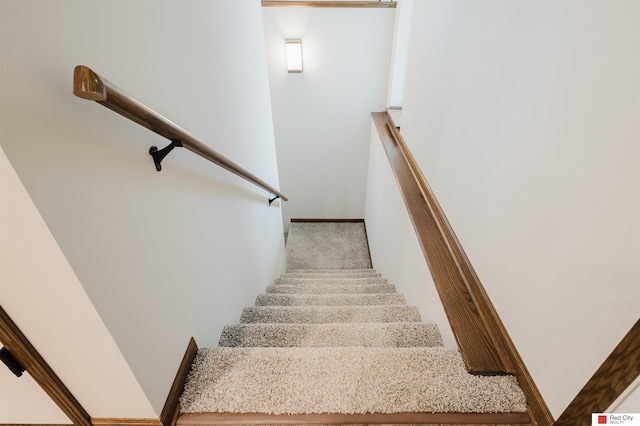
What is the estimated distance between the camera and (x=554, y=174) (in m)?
0.81

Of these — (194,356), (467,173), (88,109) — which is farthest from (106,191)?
(467,173)

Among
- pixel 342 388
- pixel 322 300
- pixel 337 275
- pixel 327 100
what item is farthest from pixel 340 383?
pixel 327 100

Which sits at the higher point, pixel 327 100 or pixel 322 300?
pixel 327 100

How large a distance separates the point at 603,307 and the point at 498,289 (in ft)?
1.50

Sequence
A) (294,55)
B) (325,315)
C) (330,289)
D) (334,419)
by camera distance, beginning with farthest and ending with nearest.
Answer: (294,55), (330,289), (325,315), (334,419)

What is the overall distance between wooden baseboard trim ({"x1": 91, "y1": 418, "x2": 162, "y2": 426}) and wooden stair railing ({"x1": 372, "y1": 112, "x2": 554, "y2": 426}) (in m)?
0.93

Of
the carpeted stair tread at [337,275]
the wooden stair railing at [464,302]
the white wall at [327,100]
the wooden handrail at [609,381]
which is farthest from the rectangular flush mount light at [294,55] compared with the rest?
the wooden handrail at [609,381]

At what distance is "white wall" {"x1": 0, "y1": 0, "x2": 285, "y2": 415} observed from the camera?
474mm

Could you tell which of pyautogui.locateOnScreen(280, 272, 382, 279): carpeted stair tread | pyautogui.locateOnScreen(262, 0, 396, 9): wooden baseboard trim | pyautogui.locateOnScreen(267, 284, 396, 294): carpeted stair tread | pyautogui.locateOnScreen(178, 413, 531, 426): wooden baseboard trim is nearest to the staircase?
pyautogui.locateOnScreen(178, 413, 531, 426): wooden baseboard trim

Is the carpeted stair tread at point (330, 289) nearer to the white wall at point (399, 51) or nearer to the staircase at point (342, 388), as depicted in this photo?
the staircase at point (342, 388)

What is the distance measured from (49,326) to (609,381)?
1.16 m

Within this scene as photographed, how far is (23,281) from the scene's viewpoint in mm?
547

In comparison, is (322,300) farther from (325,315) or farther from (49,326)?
(49,326)

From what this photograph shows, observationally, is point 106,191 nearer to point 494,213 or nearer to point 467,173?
point 494,213
